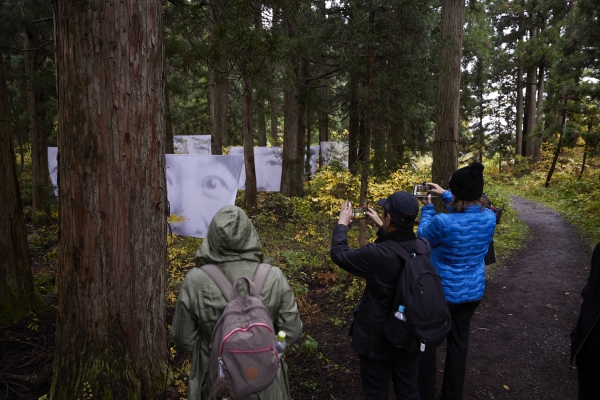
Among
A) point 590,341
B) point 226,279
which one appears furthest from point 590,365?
point 226,279

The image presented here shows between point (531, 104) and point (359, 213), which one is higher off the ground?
point (531, 104)

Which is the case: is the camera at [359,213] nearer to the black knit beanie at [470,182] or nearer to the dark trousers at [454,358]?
the black knit beanie at [470,182]

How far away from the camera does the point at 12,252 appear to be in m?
4.39

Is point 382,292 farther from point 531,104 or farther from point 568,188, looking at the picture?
point 531,104

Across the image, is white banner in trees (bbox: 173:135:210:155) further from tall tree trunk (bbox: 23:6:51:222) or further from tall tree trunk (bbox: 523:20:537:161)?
tall tree trunk (bbox: 523:20:537:161)

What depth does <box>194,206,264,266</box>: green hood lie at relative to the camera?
86.6 inches

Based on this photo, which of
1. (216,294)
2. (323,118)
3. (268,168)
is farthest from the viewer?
(323,118)

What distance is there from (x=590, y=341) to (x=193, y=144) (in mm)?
16819

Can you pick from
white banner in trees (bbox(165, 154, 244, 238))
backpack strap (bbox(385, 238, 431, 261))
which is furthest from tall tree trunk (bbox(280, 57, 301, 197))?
backpack strap (bbox(385, 238, 431, 261))

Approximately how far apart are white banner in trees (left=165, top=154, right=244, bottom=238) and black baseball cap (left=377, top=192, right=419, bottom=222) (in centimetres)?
584

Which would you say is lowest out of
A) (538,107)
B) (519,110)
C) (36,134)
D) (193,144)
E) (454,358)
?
(454,358)

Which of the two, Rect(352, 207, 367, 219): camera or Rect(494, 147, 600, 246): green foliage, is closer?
Rect(352, 207, 367, 219): camera

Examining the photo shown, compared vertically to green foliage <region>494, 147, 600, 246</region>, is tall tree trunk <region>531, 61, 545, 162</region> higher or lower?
higher

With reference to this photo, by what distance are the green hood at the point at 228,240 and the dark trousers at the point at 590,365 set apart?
2.05 meters
